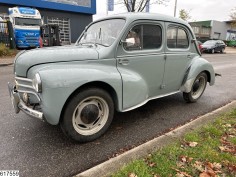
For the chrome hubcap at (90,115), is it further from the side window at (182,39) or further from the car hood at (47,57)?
the side window at (182,39)

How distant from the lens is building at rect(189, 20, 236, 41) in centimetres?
4423

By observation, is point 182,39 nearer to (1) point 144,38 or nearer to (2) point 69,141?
(1) point 144,38

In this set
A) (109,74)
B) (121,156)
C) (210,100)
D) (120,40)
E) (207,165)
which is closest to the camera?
(207,165)

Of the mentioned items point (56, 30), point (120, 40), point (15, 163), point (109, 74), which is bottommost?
point (15, 163)

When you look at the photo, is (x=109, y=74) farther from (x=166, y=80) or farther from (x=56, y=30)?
(x=56, y=30)

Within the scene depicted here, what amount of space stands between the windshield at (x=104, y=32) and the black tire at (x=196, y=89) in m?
2.38

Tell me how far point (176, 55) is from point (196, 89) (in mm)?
1274

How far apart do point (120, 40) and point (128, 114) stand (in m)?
1.62

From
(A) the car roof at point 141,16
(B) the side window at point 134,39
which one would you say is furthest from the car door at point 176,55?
(B) the side window at point 134,39

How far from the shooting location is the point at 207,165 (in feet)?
8.07

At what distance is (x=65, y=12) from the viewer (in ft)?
85.8

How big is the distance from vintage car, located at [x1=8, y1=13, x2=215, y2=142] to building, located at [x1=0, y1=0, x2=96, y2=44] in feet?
71.6

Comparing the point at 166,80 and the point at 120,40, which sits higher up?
the point at 120,40

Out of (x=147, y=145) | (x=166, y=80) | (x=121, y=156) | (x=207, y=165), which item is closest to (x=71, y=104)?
(x=121, y=156)
